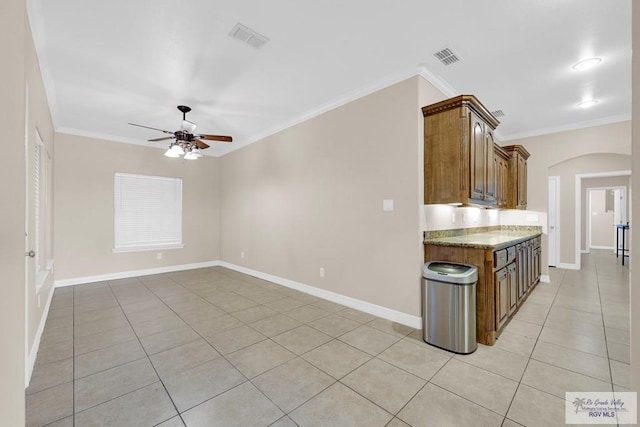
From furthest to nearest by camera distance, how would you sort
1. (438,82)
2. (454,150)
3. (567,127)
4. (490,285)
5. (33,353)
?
(567,127) → (438,82) → (454,150) → (490,285) → (33,353)

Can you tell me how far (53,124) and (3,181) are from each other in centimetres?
494

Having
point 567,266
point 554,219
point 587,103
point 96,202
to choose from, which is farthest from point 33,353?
point 567,266

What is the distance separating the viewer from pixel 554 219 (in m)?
6.47

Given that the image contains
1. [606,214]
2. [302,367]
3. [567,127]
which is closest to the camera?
[302,367]

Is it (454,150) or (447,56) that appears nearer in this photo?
(447,56)

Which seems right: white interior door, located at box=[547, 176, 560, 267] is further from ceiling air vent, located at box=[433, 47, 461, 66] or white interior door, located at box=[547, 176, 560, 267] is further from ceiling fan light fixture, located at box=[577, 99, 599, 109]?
ceiling air vent, located at box=[433, 47, 461, 66]

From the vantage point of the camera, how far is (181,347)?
2.71 metres

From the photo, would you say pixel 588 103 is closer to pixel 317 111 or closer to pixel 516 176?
pixel 516 176

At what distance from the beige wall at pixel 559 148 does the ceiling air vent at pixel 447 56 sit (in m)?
3.64

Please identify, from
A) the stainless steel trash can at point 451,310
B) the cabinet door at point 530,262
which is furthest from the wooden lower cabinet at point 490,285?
the cabinet door at point 530,262

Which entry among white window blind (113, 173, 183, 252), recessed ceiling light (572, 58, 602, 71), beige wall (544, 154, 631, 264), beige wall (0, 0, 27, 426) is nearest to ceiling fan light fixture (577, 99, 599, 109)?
recessed ceiling light (572, 58, 602, 71)

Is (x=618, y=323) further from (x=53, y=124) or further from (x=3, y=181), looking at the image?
(x=53, y=124)

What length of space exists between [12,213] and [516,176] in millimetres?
6078

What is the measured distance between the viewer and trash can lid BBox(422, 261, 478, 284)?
8.44 feet
